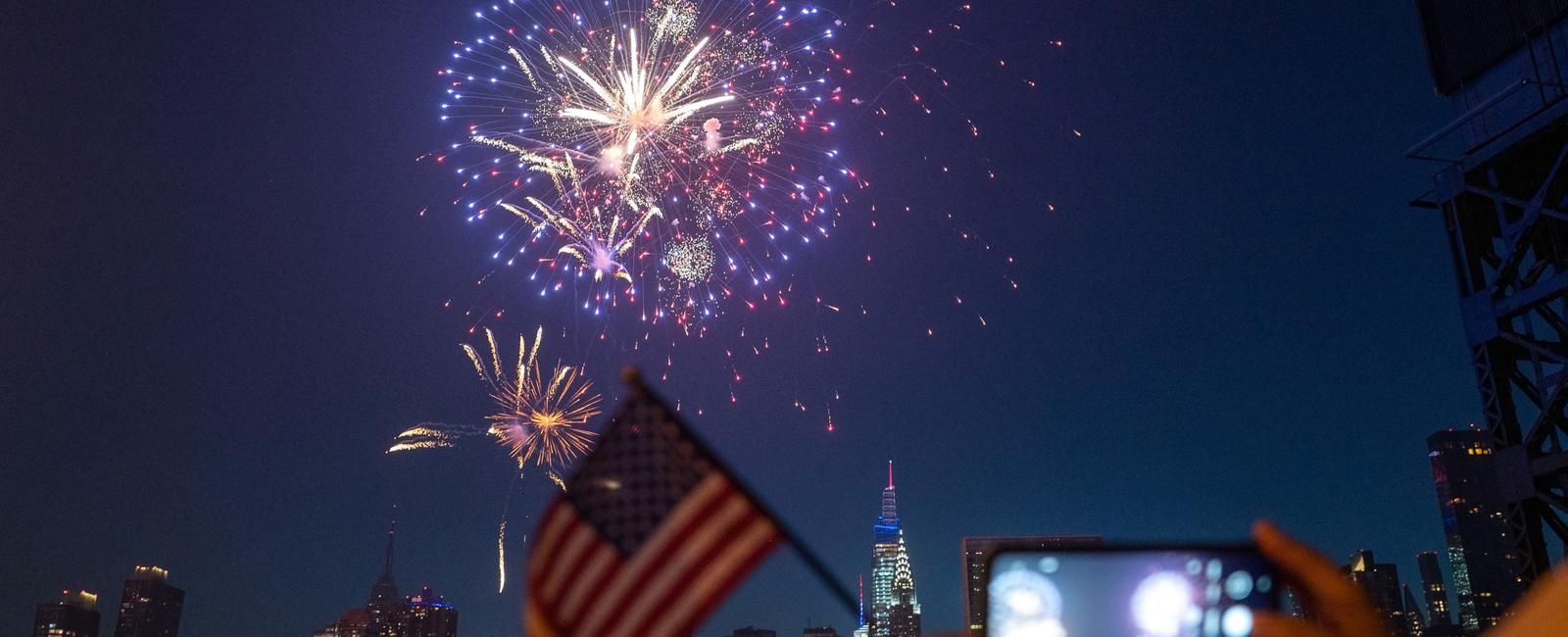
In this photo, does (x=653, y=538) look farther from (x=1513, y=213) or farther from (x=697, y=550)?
(x=1513, y=213)

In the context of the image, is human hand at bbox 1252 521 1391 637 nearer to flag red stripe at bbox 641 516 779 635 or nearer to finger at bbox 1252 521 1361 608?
finger at bbox 1252 521 1361 608

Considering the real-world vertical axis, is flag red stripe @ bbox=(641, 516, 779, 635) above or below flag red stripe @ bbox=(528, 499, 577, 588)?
below

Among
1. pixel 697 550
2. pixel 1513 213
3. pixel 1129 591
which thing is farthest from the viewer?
pixel 1513 213

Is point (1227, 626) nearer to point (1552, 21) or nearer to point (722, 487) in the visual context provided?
point (722, 487)

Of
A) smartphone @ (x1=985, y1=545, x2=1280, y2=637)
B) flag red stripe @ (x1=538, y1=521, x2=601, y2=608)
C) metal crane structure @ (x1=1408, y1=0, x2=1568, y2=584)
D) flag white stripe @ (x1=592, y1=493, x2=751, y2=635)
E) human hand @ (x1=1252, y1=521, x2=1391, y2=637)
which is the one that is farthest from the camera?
metal crane structure @ (x1=1408, y1=0, x2=1568, y2=584)

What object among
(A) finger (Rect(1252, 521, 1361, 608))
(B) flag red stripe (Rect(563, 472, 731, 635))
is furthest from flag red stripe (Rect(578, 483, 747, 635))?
(A) finger (Rect(1252, 521, 1361, 608))

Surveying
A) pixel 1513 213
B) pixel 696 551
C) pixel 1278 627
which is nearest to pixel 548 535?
pixel 696 551
